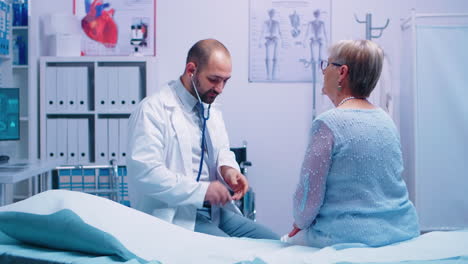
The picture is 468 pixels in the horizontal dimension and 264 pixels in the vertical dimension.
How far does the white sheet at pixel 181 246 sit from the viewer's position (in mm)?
1302

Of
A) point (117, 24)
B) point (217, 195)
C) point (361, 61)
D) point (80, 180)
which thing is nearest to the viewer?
point (361, 61)

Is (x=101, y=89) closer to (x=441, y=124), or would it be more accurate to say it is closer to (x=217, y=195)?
(x=217, y=195)

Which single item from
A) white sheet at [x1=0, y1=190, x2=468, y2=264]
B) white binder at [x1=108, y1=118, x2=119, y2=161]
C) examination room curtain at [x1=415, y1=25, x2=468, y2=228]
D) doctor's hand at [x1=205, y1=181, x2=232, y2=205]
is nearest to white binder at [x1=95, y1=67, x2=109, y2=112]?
white binder at [x1=108, y1=118, x2=119, y2=161]

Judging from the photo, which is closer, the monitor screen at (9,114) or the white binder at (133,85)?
the monitor screen at (9,114)

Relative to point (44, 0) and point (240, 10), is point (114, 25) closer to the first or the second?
point (44, 0)

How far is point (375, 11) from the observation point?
368 cm

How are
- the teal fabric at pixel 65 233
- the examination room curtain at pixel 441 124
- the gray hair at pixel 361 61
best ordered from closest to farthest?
1. the teal fabric at pixel 65 233
2. the gray hair at pixel 361 61
3. the examination room curtain at pixel 441 124

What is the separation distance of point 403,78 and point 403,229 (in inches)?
89.5

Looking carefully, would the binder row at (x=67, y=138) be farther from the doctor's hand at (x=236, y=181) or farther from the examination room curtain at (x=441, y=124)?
the examination room curtain at (x=441, y=124)

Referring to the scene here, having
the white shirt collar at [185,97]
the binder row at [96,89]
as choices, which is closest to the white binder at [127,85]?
the binder row at [96,89]

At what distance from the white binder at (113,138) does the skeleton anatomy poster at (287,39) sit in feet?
3.23

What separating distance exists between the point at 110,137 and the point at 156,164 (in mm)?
1616

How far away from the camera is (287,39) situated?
12.2 feet

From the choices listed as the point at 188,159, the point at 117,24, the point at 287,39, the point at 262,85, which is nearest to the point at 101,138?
the point at 117,24
